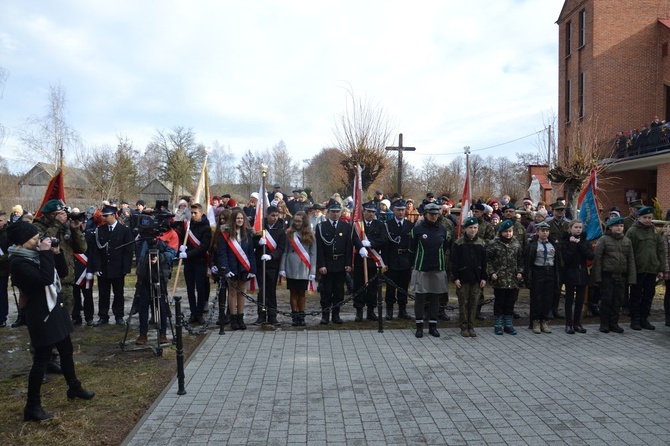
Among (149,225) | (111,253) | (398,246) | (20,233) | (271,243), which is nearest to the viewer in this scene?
(20,233)

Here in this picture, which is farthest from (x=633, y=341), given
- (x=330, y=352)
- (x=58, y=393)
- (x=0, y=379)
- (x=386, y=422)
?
(x=0, y=379)

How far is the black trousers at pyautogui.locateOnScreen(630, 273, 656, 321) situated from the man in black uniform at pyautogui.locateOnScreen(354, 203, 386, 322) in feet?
14.8

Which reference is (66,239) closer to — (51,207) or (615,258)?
(51,207)

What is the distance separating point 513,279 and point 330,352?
3.36 m

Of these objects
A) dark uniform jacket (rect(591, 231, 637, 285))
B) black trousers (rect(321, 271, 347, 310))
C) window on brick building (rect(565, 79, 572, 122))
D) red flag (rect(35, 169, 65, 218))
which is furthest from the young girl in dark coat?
window on brick building (rect(565, 79, 572, 122))

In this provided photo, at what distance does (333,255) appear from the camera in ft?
32.7

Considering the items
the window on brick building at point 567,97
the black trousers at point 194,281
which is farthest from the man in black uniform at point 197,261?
the window on brick building at point 567,97

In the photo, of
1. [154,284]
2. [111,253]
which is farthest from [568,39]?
[154,284]

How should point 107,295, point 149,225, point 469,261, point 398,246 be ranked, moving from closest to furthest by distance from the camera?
point 149,225
point 469,261
point 107,295
point 398,246

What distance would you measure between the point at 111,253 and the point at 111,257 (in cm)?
7

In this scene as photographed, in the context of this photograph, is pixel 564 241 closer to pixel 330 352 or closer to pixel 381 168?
pixel 330 352

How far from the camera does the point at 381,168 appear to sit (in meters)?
21.0

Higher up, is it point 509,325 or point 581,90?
point 581,90

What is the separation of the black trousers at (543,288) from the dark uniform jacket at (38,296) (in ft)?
23.3
